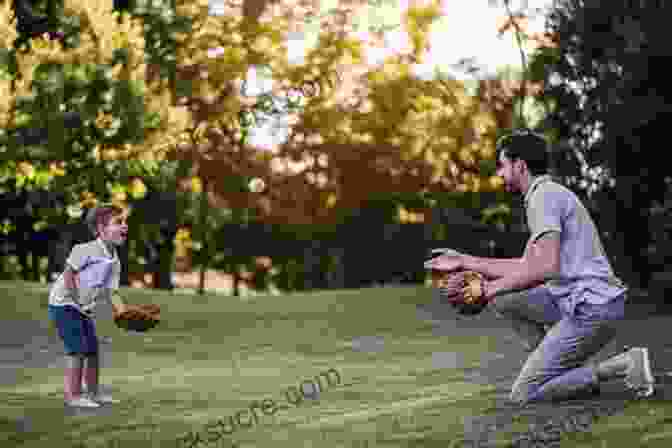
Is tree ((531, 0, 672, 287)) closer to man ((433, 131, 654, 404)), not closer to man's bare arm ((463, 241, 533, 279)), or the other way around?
man ((433, 131, 654, 404))

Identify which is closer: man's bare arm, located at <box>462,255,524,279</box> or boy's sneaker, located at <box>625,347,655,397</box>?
man's bare arm, located at <box>462,255,524,279</box>

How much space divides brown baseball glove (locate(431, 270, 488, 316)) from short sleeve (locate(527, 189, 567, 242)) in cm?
48

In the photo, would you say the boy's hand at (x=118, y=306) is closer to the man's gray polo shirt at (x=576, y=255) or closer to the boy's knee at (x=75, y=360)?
the boy's knee at (x=75, y=360)

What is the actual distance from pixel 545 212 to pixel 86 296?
3.92 meters

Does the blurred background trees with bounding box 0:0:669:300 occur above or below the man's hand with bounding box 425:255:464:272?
above

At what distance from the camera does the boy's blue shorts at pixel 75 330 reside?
930 cm

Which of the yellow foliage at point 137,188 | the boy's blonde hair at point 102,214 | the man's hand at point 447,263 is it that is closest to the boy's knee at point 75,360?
the boy's blonde hair at point 102,214

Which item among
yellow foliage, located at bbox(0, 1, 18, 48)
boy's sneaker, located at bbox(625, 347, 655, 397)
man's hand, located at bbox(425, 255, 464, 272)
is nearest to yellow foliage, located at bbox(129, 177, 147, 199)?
yellow foliage, located at bbox(0, 1, 18, 48)

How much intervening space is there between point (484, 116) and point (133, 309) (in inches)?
952

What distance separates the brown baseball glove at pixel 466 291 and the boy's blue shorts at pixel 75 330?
316 cm

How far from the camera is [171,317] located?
2041 cm

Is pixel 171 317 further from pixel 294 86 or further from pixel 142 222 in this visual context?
pixel 142 222

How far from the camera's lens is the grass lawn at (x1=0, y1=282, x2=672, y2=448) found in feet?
25.8

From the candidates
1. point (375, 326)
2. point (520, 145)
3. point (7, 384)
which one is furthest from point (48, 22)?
point (520, 145)
